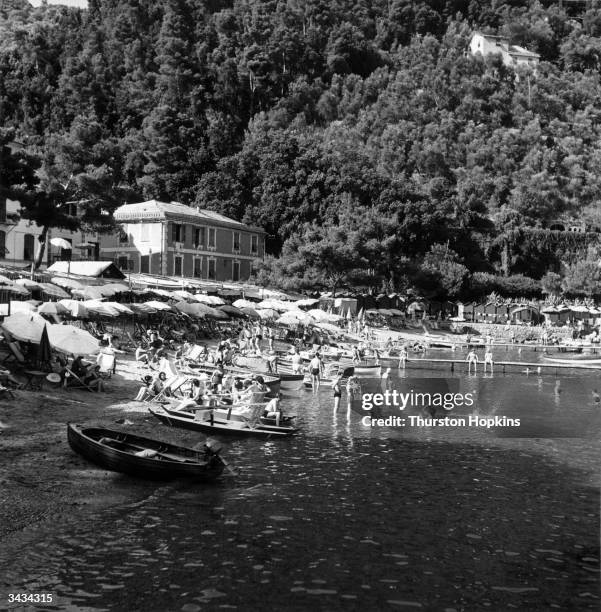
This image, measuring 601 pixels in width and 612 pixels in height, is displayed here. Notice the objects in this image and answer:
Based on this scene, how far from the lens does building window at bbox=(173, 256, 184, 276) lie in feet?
199

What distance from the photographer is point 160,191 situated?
79.1 metres

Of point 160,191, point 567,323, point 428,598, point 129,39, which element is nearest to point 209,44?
point 129,39

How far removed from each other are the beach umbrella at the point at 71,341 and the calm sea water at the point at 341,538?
4.81 m

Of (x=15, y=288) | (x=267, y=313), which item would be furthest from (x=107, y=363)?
(x=267, y=313)

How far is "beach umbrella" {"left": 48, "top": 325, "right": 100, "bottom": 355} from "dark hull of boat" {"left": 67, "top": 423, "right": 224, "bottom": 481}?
6.21 meters

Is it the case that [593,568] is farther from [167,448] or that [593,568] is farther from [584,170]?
[584,170]

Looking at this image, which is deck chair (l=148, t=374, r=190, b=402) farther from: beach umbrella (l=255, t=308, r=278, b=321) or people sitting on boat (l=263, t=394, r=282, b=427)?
beach umbrella (l=255, t=308, r=278, b=321)

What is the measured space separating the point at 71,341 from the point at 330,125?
94634 mm

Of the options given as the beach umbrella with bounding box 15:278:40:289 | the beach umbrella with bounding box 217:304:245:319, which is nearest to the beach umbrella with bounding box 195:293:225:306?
the beach umbrella with bounding box 217:304:245:319

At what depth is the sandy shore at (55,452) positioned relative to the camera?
14828 mm

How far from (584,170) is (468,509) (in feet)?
338

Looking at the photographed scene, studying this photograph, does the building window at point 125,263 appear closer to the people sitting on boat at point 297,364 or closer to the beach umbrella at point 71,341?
the people sitting on boat at point 297,364

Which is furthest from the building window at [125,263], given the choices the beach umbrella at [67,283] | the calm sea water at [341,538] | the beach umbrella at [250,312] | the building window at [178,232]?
the calm sea water at [341,538]

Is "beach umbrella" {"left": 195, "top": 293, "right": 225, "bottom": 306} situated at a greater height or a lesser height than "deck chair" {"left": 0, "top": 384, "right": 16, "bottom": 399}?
greater
